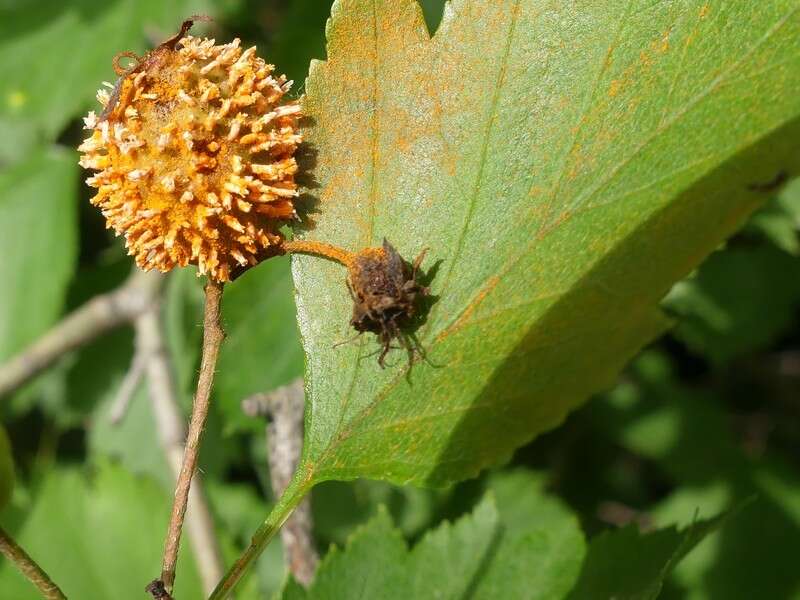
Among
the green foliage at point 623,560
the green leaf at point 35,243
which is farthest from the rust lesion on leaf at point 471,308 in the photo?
the green leaf at point 35,243

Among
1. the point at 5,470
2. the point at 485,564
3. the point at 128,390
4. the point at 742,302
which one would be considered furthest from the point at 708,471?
the point at 5,470

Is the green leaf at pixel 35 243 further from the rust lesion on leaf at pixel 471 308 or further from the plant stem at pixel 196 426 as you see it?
the rust lesion on leaf at pixel 471 308

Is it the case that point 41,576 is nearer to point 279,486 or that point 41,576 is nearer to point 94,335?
point 279,486

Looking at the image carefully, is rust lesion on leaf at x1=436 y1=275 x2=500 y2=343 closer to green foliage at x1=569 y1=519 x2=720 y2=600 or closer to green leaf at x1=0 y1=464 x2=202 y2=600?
green foliage at x1=569 y1=519 x2=720 y2=600

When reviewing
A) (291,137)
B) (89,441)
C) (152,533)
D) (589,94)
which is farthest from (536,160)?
(89,441)

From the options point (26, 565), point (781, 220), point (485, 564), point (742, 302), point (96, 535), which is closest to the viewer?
point (26, 565)

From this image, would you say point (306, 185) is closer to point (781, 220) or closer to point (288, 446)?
point (288, 446)
